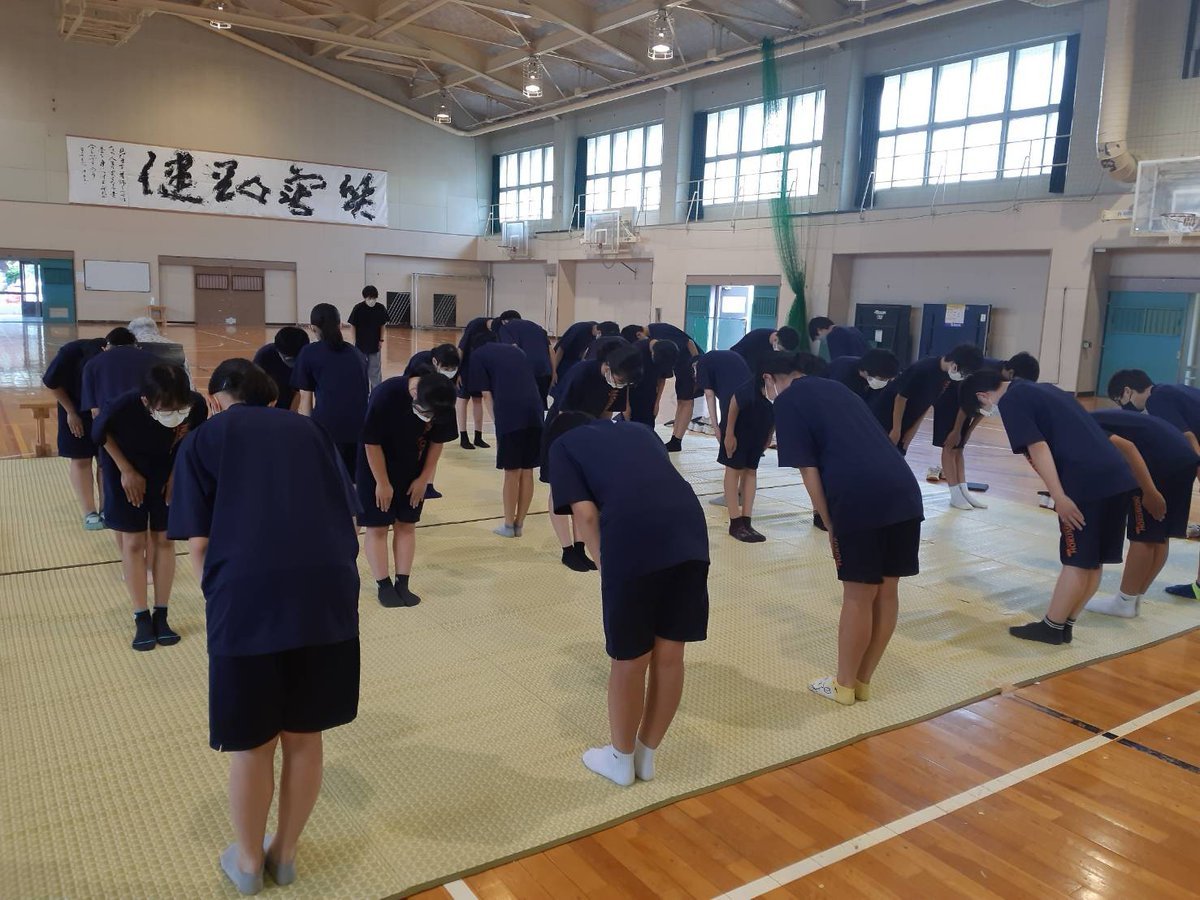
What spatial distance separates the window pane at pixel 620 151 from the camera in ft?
77.7

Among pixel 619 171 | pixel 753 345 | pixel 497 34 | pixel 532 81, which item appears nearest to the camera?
pixel 753 345

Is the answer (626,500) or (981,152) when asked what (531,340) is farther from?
(981,152)

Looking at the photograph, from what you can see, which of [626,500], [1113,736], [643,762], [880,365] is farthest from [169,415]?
[1113,736]

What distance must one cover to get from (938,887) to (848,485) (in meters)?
1.41

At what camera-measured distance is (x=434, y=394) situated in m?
3.88

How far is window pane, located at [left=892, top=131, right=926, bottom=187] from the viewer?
53.9 feet

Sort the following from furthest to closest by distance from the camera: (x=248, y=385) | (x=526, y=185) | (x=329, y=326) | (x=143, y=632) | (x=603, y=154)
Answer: (x=526, y=185) → (x=603, y=154) → (x=329, y=326) → (x=143, y=632) → (x=248, y=385)

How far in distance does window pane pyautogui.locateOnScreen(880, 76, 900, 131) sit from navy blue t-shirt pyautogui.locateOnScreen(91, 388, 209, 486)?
16.2 meters

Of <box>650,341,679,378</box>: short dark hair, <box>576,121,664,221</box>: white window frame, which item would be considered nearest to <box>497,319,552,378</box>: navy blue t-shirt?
<box>650,341,679,378</box>: short dark hair

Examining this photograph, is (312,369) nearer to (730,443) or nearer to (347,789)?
(730,443)

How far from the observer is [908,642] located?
4.52 meters

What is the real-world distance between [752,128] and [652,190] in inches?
140

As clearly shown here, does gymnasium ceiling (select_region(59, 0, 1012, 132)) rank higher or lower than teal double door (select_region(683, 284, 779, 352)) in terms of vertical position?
higher

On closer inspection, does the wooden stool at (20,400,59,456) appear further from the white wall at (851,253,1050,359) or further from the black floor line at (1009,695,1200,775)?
the white wall at (851,253,1050,359)
